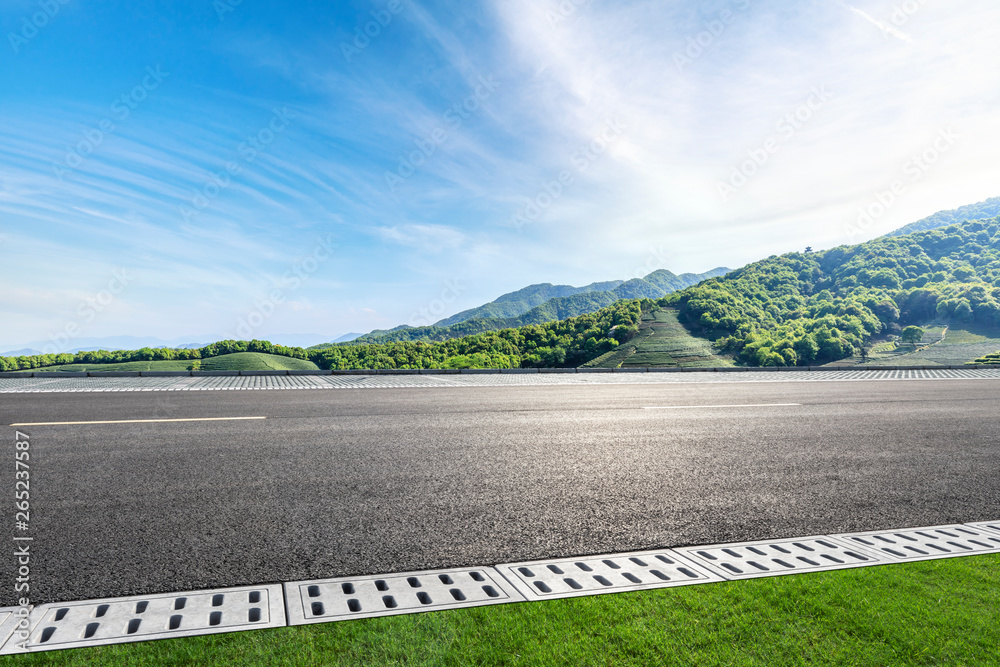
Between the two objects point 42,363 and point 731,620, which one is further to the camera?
point 42,363

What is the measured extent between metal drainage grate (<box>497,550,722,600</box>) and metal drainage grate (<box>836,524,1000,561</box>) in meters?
1.30

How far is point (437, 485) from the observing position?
14.7 ft

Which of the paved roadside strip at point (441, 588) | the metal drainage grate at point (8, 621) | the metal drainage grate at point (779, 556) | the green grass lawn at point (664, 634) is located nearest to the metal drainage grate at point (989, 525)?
the paved roadside strip at point (441, 588)

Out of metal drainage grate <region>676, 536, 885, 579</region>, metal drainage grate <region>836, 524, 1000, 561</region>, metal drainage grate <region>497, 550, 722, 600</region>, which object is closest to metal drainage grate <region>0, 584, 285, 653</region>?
metal drainage grate <region>497, 550, 722, 600</region>

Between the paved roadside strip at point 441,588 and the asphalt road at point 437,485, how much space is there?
0.16 metres

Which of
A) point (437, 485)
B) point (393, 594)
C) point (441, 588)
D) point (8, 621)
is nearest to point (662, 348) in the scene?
point (437, 485)

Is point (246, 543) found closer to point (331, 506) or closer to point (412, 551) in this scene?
point (331, 506)

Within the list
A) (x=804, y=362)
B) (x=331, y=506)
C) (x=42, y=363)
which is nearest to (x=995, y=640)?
(x=331, y=506)

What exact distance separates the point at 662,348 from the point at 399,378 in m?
94.5

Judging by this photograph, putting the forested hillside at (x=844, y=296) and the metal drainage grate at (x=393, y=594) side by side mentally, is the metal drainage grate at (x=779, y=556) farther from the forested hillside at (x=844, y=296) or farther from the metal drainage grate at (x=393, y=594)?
the forested hillside at (x=844, y=296)

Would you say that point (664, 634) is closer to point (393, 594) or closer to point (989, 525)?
point (393, 594)

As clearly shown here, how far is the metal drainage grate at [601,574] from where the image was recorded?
2656mm

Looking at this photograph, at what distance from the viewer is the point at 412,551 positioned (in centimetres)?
317

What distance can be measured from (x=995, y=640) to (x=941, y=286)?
5875 inches
